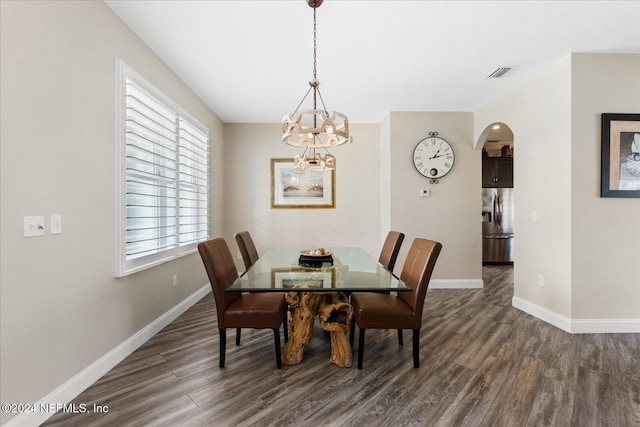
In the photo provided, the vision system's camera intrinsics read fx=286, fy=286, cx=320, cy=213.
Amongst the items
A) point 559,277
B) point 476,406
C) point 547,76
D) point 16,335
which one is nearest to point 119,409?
point 16,335

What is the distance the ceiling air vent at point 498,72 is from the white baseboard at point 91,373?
4217 millimetres

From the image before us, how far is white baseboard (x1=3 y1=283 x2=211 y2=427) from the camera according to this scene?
1.49m

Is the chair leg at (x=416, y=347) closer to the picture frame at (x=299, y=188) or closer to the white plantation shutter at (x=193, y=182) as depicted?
the white plantation shutter at (x=193, y=182)

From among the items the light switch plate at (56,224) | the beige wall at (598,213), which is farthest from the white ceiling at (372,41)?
the light switch plate at (56,224)

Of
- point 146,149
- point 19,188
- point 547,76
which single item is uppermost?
point 547,76

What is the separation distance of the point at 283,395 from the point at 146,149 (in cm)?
224

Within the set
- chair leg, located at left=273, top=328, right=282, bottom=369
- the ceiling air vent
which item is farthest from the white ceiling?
chair leg, located at left=273, top=328, right=282, bottom=369

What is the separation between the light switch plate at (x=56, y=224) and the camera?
5.29 ft

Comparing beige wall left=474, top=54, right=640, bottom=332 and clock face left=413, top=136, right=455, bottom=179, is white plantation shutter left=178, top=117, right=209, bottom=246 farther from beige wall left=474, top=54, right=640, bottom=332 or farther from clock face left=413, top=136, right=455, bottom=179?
beige wall left=474, top=54, right=640, bottom=332

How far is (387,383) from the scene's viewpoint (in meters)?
1.91

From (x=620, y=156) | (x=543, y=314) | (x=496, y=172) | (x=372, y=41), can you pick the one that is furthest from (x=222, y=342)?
(x=496, y=172)

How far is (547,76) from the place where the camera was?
9.71ft

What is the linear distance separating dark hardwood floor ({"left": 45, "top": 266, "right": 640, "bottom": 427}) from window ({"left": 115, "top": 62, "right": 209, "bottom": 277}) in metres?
0.85

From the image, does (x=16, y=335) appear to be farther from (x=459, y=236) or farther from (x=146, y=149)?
(x=459, y=236)
